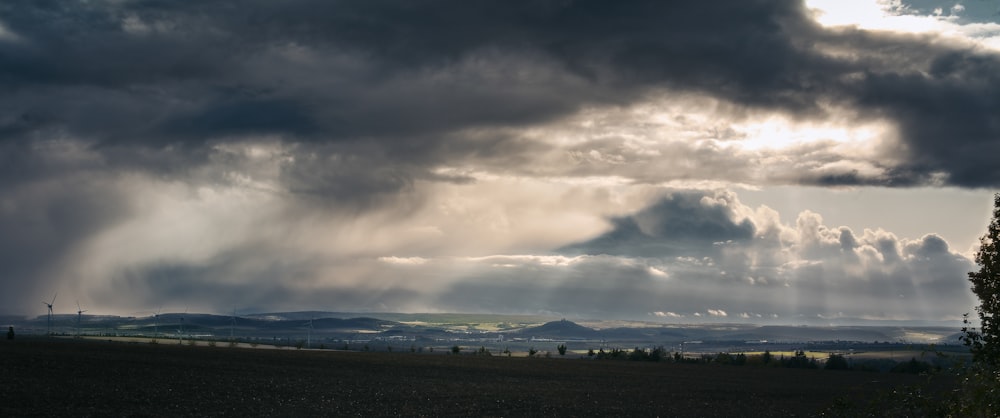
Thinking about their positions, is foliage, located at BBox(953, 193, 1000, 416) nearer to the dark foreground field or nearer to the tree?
the tree

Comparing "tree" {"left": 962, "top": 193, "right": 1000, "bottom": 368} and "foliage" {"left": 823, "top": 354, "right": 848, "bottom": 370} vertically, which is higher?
"tree" {"left": 962, "top": 193, "right": 1000, "bottom": 368}

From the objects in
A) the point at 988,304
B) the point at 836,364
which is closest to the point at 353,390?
the point at 988,304

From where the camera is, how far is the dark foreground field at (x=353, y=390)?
174 ft

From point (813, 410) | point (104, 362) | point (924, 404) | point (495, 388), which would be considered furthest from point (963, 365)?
point (104, 362)

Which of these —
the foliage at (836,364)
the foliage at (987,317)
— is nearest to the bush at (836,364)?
the foliage at (836,364)

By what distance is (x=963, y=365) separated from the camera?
90.3 ft

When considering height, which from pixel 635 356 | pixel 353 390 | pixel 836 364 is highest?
pixel 353 390

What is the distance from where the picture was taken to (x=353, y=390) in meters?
69.2

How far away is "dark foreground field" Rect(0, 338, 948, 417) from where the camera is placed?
52938 mm

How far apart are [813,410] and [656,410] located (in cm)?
1501

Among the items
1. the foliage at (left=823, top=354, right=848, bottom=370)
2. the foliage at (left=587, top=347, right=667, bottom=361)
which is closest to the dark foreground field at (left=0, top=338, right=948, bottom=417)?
the foliage at (left=823, top=354, right=848, bottom=370)

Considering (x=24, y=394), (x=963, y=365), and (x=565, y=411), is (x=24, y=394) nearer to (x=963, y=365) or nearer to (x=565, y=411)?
(x=565, y=411)

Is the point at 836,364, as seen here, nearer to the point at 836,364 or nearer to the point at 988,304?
the point at 836,364

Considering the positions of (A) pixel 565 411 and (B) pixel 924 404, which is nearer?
(B) pixel 924 404
